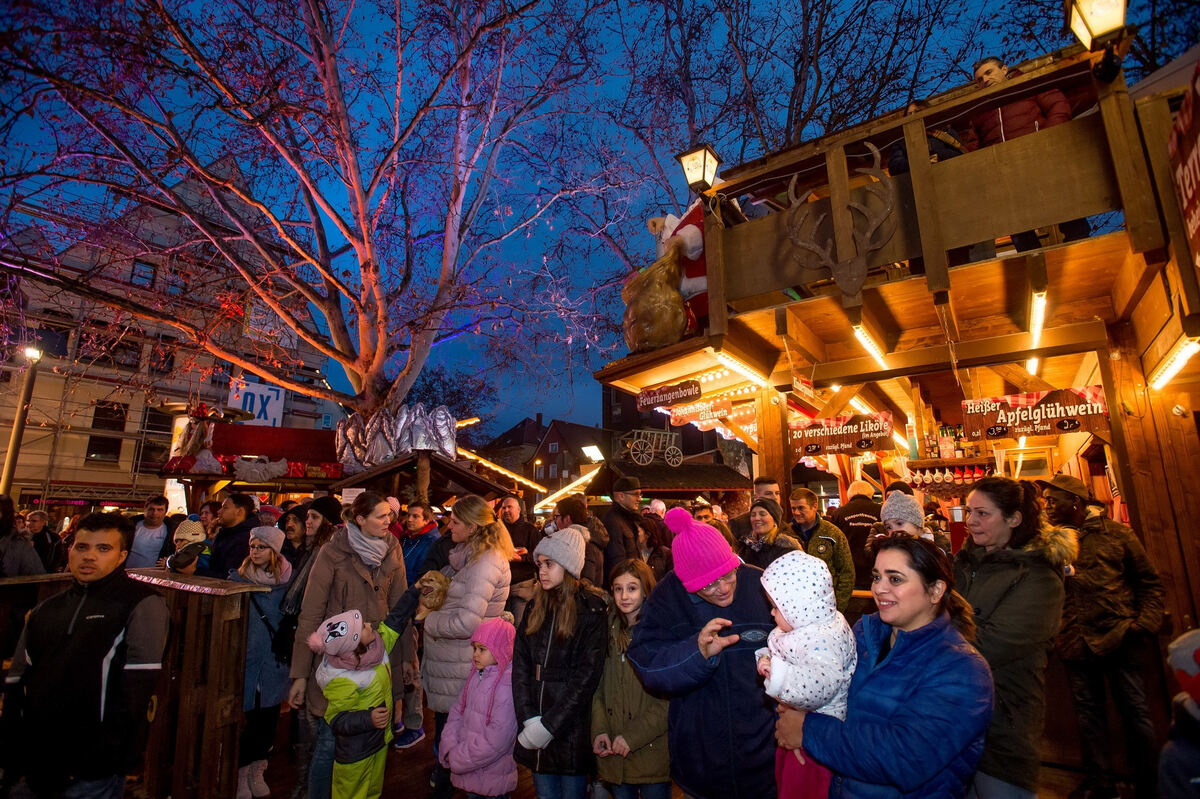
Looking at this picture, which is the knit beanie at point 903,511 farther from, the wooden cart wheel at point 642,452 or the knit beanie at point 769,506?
the wooden cart wheel at point 642,452

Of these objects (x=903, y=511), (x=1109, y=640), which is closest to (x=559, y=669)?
(x=903, y=511)

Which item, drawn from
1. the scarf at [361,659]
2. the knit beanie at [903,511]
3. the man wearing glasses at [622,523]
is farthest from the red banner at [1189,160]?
the scarf at [361,659]

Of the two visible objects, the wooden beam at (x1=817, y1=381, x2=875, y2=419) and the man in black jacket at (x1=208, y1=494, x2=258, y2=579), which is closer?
the man in black jacket at (x1=208, y1=494, x2=258, y2=579)

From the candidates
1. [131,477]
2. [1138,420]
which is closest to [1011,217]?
[1138,420]

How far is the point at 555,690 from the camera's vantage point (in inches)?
130

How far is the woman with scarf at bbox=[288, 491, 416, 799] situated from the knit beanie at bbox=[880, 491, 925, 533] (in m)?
4.47

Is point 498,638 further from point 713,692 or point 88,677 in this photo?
point 88,677

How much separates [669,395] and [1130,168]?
15.1ft

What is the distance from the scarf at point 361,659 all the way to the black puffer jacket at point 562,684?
1.15 m

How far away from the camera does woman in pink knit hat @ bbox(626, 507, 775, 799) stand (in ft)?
8.52

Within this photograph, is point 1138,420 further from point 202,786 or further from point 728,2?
point 728,2

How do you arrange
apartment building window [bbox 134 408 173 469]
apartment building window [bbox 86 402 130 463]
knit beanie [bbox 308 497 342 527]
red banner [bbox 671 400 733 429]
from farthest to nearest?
apartment building window [bbox 134 408 173 469] < apartment building window [bbox 86 402 130 463] < red banner [bbox 671 400 733 429] < knit beanie [bbox 308 497 342 527]

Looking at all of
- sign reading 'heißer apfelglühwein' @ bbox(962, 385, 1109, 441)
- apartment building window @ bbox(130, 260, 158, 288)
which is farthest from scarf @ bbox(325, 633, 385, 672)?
apartment building window @ bbox(130, 260, 158, 288)

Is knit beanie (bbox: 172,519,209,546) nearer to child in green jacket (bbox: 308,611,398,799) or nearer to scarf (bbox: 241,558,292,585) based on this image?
scarf (bbox: 241,558,292,585)
